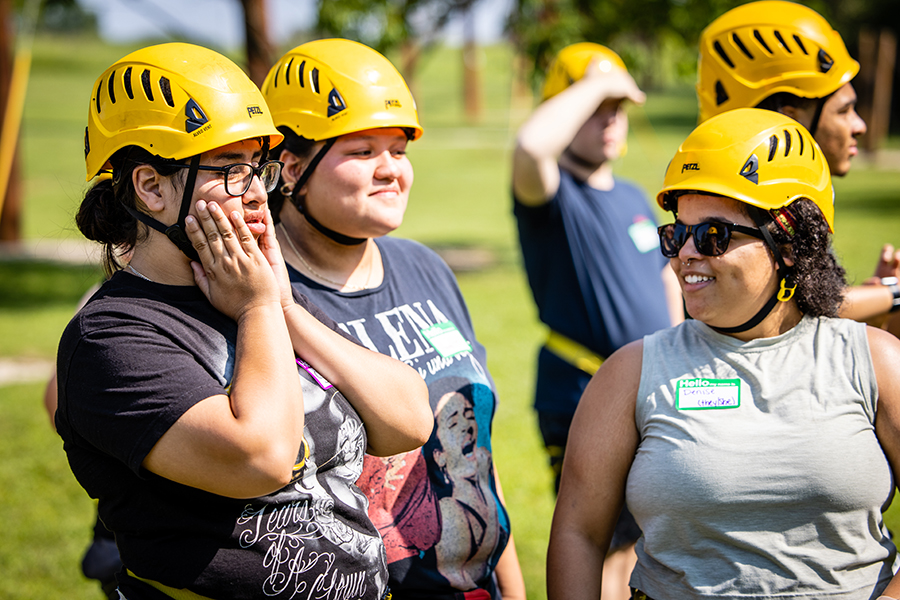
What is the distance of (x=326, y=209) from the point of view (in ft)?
8.16

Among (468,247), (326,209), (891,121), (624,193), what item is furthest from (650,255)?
(891,121)

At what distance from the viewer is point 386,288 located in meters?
2.58

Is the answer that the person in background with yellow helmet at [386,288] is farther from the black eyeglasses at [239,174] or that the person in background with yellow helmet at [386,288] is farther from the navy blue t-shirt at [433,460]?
the black eyeglasses at [239,174]

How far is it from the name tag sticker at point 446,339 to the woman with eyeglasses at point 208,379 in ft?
1.22

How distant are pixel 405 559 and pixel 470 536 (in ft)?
0.77

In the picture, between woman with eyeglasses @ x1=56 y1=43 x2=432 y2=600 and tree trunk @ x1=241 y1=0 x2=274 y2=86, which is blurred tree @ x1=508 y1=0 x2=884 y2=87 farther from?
woman with eyeglasses @ x1=56 y1=43 x2=432 y2=600

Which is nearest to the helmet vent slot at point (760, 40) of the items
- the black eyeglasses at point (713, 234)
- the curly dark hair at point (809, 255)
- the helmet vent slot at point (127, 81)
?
the curly dark hair at point (809, 255)

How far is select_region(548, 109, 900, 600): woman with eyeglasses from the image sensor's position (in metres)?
2.16

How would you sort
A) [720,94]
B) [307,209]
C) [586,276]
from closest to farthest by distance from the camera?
1. [307,209]
2. [720,94]
3. [586,276]

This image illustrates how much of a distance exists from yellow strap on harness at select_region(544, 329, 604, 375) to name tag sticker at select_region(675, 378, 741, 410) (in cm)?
145

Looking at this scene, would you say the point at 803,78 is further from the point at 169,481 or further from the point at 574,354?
the point at 169,481

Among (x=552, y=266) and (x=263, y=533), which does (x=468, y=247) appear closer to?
(x=552, y=266)

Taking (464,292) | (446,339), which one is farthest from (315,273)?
(464,292)

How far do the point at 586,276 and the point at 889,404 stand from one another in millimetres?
1769
